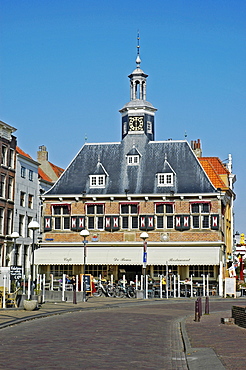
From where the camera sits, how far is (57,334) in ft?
54.3

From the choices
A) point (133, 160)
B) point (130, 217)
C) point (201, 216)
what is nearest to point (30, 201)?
point (130, 217)

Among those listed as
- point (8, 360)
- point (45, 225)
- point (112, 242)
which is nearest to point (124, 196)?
point (112, 242)

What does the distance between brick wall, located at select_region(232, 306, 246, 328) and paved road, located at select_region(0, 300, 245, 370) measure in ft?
4.08

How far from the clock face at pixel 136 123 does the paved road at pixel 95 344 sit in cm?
3553

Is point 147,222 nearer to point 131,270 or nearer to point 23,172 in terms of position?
point 131,270

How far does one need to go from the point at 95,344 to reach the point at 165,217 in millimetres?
37515

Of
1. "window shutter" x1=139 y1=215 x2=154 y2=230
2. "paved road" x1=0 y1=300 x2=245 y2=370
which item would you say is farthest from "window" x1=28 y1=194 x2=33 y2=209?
"paved road" x1=0 y1=300 x2=245 y2=370

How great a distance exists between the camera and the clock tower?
56219 mm

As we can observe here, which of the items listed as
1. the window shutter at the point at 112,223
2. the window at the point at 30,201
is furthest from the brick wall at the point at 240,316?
the window at the point at 30,201

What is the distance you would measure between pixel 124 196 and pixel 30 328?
34.0m

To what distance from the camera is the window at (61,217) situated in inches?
2087

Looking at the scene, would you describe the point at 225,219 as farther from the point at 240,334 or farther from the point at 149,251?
the point at 240,334

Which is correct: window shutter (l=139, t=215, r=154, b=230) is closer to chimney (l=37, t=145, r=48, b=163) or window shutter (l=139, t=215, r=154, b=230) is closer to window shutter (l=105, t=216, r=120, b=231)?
window shutter (l=105, t=216, r=120, b=231)

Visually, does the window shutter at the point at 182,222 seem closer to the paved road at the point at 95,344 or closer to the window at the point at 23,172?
the window at the point at 23,172
